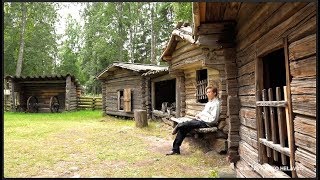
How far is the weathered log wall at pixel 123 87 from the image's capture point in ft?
59.4

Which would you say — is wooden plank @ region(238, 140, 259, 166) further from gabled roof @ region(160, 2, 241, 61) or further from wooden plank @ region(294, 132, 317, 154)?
gabled roof @ region(160, 2, 241, 61)

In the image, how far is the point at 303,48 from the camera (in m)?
3.29

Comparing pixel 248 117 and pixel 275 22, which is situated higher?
pixel 275 22

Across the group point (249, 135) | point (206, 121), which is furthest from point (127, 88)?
point (249, 135)

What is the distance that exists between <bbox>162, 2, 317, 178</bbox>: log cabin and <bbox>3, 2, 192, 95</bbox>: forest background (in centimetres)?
2206

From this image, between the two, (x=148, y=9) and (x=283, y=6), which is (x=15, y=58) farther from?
(x=283, y=6)

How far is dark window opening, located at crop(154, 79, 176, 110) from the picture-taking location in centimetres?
1895

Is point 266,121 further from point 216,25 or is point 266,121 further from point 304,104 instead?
point 216,25

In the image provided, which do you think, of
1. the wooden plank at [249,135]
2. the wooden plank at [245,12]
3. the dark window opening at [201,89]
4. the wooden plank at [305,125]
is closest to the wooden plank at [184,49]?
the dark window opening at [201,89]

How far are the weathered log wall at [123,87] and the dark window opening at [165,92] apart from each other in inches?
46.1

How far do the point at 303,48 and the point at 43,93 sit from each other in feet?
83.5

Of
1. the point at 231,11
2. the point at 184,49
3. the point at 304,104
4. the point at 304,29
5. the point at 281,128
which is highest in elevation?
the point at 184,49

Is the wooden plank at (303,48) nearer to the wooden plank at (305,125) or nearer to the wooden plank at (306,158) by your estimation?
the wooden plank at (305,125)

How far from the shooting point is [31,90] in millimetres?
26297
